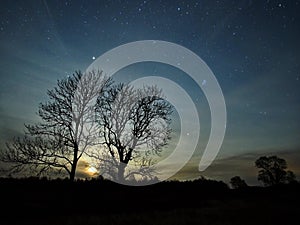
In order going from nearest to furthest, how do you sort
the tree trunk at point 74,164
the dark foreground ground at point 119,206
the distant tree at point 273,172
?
the dark foreground ground at point 119,206, the tree trunk at point 74,164, the distant tree at point 273,172

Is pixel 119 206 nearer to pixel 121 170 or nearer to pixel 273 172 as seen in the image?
pixel 121 170

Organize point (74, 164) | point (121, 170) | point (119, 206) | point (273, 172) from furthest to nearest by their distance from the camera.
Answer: point (273, 172), point (121, 170), point (74, 164), point (119, 206)

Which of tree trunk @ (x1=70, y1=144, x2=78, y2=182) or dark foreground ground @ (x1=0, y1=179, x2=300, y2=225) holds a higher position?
tree trunk @ (x1=70, y1=144, x2=78, y2=182)

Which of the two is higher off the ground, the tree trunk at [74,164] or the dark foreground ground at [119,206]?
the tree trunk at [74,164]

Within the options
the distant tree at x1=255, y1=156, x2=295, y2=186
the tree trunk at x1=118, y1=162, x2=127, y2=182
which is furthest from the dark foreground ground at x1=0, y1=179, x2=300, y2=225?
the distant tree at x1=255, y1=156, x2=295, y2=186

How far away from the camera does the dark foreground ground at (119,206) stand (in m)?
9.59

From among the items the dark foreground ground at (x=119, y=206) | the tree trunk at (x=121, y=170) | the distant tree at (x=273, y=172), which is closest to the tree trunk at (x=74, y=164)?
the tree trunk at (x=121, y=170)

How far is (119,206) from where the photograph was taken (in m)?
13.1

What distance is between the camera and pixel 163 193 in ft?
55.6

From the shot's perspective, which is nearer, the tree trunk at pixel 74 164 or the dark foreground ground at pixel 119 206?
the dark foreground ground at pixel 119 206

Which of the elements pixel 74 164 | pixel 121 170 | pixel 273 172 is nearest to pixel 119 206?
pixel 74 164

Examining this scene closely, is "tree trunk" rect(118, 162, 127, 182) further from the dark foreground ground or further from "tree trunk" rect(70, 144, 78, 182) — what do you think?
the dark foreground ground

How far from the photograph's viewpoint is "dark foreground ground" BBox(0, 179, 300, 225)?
9.59 meters

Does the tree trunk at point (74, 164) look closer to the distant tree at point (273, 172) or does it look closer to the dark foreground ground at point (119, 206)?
the dark foreground ground at point (119, 206)
